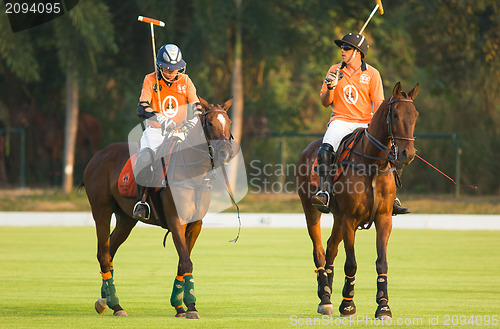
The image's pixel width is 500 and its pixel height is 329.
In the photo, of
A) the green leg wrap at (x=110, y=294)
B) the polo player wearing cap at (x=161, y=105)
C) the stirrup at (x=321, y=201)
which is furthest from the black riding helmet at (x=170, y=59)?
the green leg wrap at (x=110, y=294)

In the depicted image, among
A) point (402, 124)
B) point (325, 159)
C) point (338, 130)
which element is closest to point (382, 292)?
point (325, 159)

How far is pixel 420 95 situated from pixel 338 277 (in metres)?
18.3

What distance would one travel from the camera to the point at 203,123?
305 inches

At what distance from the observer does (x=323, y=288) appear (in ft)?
27.2

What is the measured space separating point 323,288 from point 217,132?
197 cm

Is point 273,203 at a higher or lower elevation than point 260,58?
lower

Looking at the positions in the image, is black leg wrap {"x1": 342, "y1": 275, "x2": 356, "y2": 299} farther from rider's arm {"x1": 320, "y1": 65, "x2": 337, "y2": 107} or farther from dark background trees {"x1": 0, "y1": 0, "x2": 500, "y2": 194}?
dark background trees {"x1": 0, "y1": 0, "x2": 500, "y2": 194}

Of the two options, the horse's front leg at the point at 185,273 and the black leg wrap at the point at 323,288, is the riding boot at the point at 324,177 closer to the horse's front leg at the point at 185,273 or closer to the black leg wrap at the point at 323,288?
the black leg wrap at the point at 323,288

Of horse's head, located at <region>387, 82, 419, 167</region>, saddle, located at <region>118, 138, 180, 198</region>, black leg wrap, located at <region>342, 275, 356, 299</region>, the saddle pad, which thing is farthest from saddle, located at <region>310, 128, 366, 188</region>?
the saddle pad

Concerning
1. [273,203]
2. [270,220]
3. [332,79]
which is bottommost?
[273,203]

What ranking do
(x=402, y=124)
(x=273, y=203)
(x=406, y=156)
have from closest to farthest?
(x=406, y=156), (x=402, y=124), (x=273, y=203)

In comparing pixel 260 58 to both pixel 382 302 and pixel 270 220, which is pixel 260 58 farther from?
pixel 382 302

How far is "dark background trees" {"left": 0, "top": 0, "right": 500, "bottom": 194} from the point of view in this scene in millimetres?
22141

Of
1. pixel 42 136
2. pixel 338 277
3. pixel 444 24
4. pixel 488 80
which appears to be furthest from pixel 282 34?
pixel 338 277
